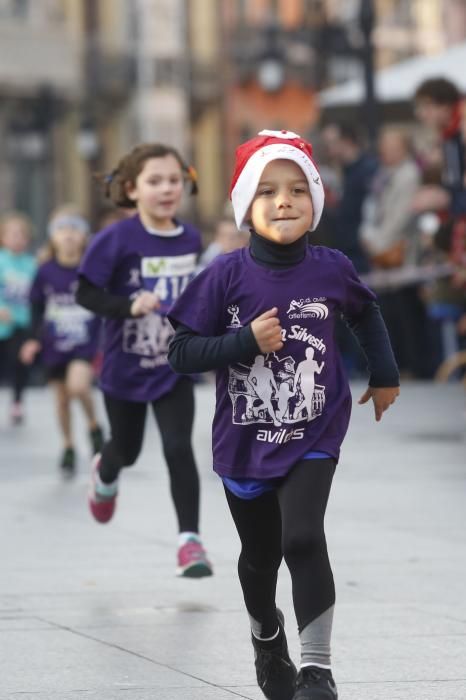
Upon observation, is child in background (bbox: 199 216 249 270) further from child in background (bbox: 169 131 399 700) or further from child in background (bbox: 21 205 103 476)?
child in background (bbox: 169 131 399 700)

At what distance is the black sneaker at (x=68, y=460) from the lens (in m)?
12.2

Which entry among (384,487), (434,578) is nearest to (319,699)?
(434,578)

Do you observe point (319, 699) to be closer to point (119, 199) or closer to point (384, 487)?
point (119, 199)

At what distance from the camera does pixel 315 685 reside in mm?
5332

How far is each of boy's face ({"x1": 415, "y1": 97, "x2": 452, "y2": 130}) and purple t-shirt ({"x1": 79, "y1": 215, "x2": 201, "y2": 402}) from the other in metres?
4.83

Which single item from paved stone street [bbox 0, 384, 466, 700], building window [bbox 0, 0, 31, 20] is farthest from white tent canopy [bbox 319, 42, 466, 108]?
building window [bbox 0, 0, 31, 20]

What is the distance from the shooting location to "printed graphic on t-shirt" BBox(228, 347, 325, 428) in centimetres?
565

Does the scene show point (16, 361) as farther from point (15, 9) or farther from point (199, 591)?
point (15, 9)

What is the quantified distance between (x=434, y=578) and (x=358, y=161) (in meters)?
10.4

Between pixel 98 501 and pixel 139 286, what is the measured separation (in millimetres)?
956

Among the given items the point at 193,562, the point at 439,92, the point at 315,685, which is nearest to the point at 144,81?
the point at 439,92

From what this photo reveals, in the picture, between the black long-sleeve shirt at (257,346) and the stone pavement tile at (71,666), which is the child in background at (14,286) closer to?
the stone pavement tile at (71,666)

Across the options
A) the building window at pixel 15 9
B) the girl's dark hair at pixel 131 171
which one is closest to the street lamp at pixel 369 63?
the girl's dark hair at pixel 131 171

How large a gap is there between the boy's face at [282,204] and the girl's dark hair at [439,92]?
7438 millimetres
